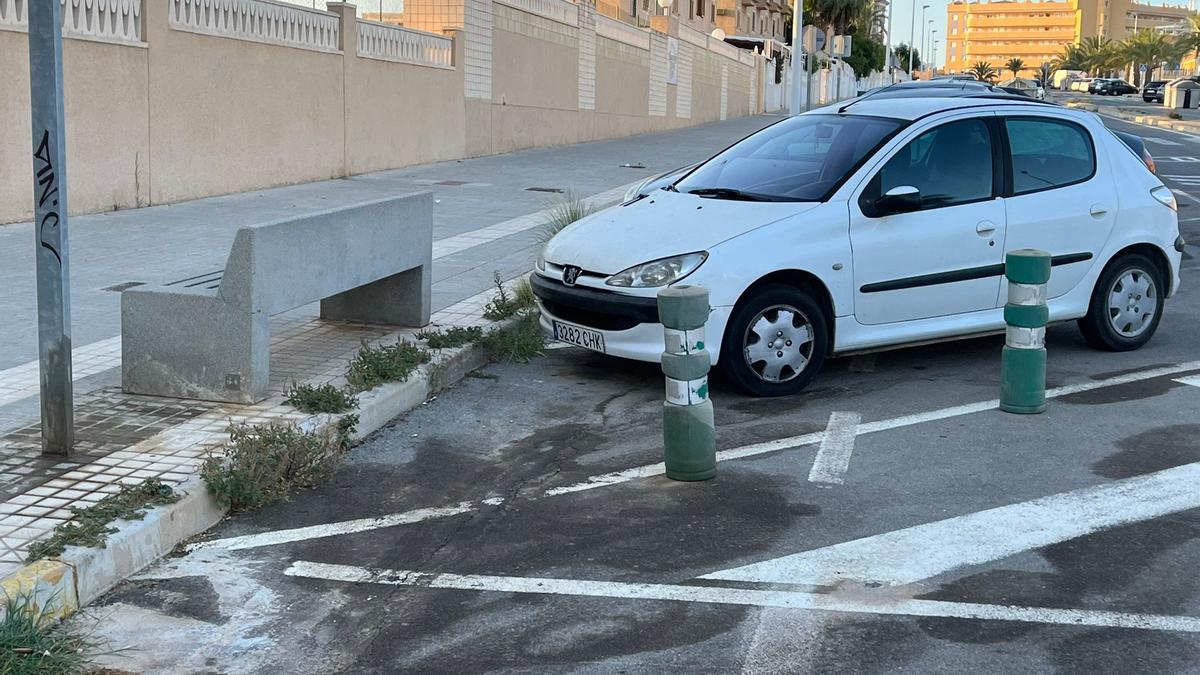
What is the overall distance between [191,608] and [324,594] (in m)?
0.45

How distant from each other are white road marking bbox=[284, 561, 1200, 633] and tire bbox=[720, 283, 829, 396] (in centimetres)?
278

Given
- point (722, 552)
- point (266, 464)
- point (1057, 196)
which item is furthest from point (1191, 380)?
point (266, 464)

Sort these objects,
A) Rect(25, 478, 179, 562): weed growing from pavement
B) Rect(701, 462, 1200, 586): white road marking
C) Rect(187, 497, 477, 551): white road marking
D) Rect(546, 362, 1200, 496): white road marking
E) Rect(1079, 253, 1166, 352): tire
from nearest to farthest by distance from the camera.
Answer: Rect(25, 478, 179, 562): weed growing from pavement, Rect(701, 462, 1200, 586): white road marking, Rect(187, 497, 477, 551): white road marking, Rect(546, 362, 1200, 496): white road marking, Rect(1079, 253, 1166, 352): tire

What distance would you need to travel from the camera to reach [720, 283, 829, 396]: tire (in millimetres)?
7305

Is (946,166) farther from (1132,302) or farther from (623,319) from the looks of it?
(623,319)

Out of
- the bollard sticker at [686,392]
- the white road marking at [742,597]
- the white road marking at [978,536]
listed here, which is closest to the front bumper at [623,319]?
the bollard sticker at [686,392]

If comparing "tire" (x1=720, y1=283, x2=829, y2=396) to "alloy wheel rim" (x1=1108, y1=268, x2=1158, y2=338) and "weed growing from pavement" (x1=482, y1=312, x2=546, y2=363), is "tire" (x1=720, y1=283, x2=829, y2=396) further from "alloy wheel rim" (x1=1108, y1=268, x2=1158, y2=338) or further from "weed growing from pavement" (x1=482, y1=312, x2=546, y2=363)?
"alloy wheel rim" (x1=1108, y1=268, x2=1158, y2=338)

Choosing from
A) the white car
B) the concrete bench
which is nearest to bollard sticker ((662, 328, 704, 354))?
the white car

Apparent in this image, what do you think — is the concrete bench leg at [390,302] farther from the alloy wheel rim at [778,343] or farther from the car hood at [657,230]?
the alloy wheel rim at [778,343]

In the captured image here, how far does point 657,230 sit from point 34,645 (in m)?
4.54

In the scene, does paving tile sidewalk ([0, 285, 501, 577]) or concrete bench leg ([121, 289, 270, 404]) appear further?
concrete bench leg ([121, 289, 270, 404])

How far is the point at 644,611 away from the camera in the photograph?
448cm

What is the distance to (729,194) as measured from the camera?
8.13 metres

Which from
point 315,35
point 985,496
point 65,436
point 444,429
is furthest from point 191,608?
point 315,35
